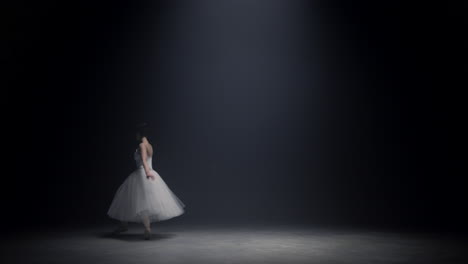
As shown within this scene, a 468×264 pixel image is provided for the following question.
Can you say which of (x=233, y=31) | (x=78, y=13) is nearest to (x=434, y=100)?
(x=233, y=31)

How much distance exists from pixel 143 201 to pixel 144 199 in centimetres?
3

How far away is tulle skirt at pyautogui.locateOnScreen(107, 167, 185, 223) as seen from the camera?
23.7ft

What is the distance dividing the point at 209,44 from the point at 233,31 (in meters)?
0.56

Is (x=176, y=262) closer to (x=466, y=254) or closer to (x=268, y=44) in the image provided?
(x=466, y=254)

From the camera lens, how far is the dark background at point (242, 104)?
10.9m

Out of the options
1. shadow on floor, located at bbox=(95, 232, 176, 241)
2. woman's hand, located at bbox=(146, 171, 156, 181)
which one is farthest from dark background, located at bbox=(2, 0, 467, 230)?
woman's hand, located at bbox=(146, 171, 156, 181)

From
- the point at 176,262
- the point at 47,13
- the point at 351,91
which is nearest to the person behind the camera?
the point at 176,262

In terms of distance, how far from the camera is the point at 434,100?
11.1 m

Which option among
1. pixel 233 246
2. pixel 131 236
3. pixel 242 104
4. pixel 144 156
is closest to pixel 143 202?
pixel 144 156

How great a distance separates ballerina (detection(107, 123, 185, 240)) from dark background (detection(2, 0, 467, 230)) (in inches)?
128

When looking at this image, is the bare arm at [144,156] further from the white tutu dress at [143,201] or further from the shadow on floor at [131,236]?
the shadow on floor at [131,236]

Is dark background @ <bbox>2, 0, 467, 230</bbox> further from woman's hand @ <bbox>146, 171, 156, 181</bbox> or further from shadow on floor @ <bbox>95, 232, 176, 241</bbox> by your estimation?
woman's hand @ <bbox>146, 171, 156, 181</bbox>

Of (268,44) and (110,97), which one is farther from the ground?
(268,44)

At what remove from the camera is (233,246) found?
6645 millimetres
